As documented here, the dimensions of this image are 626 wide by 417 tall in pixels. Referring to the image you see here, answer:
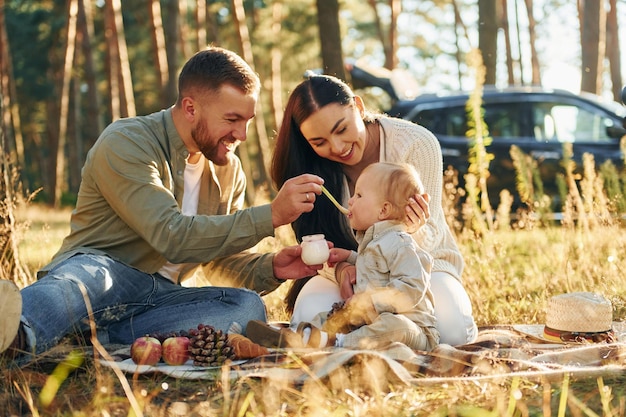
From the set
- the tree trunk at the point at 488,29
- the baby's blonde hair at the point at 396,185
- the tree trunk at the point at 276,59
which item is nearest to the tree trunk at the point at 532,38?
the tree trunk at the point at 276,59

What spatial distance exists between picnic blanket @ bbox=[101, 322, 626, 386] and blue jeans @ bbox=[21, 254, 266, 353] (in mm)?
290

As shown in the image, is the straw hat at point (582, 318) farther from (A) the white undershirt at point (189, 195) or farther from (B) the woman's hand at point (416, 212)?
(A) the white undershirt at point (189, 195)

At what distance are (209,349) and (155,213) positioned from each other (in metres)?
0.78

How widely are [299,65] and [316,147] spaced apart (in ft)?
76.6

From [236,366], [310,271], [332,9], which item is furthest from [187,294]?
[332,9]

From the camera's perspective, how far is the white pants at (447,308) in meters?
4.10

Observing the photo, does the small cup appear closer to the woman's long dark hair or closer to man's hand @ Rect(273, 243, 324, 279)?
man's hand @ Rect(273, 243, 324, 279)

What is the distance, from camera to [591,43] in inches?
561

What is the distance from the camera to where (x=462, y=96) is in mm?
11070

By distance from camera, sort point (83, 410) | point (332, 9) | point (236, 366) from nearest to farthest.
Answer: point (83, 410) → point (236, 366) → point (332, 9)

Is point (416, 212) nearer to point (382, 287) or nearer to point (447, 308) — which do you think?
point (382, 287)

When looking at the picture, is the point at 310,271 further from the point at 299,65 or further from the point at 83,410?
the point at 299,65

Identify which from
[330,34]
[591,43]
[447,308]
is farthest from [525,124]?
[447,308]

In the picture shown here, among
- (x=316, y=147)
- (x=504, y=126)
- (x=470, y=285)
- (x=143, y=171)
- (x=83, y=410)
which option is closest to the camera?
(x=83, y=410)
